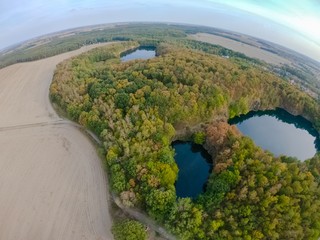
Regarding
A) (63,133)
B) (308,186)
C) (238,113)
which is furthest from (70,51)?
(308,186)

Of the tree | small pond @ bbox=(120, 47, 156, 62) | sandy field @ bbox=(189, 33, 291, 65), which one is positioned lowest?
the tree

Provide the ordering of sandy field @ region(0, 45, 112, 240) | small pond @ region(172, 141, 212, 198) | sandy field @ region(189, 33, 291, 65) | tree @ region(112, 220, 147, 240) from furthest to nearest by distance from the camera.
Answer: sandy field @ region(189, 33, 291, 65) → small pond @ region(172, 141, 212, 198) → sandy field @ region(0, 45, 112, 240) → tree @ region(112, 220, 147, 240)

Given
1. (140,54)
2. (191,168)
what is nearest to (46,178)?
(191,168)

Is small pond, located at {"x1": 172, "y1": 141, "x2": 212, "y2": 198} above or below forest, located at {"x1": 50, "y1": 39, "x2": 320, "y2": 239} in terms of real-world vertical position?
below

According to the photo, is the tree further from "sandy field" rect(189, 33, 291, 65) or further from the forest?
"sandy field" rect(189, 33, 291, 65)

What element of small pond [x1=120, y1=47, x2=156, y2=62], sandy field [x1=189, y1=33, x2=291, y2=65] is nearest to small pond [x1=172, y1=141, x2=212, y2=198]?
sandy field [x1=189, y1=33, x2=291, y2=65]

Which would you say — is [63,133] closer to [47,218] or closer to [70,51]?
[47,218]

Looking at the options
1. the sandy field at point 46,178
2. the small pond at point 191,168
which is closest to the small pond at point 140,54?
the sandy field at point 46,178
